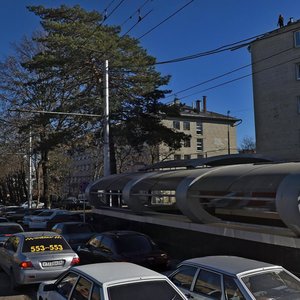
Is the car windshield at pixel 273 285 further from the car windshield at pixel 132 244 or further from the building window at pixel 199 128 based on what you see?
the building window at pixel 199 128

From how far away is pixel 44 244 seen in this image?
42.7ft

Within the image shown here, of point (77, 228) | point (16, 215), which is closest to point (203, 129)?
point (16, 215)

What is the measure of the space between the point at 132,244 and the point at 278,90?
32.8 metres

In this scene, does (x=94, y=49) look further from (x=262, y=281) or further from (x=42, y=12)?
(x=262, y=281)

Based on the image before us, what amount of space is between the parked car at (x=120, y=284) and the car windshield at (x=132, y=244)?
238 inches

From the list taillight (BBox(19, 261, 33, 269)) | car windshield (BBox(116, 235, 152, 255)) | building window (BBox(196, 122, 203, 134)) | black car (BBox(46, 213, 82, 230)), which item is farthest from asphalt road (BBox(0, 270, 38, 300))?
building window (BBox(196, 122, 203, 134))

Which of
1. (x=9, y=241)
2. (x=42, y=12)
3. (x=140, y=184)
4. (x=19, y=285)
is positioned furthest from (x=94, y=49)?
(x=19, y=285)

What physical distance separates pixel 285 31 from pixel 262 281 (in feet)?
123

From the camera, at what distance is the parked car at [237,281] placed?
23.4ft

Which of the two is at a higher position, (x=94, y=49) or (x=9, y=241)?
(x=94, y=49)

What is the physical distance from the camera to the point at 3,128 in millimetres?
43844

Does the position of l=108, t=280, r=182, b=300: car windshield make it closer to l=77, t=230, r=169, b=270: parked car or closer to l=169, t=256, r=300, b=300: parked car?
l=169, t=256, r=300, b=300: parked car

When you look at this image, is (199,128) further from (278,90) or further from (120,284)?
(120,284)

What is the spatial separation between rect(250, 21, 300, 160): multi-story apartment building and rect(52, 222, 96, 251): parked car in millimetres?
24947
